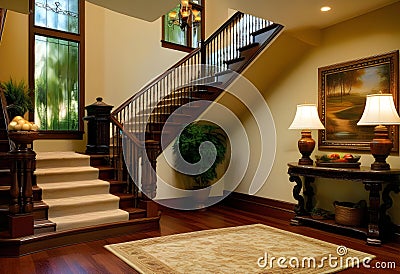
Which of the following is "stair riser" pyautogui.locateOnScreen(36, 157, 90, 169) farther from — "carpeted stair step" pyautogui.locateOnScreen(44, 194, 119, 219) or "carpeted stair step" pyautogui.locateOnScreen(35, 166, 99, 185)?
"carpeted stair step" pyautogui.locateOnScreen(44, 194, 119, 219)

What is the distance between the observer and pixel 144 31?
707cm

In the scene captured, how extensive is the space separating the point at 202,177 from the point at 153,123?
1.17 metres

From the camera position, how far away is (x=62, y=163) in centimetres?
486

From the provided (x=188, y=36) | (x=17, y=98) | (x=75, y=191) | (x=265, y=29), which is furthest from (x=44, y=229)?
(x=188, y=36)

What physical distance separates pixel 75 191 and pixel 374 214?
3.43m

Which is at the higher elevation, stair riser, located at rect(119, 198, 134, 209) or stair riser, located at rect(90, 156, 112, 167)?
stair riser, located at rect(90, 156, 112, 167)

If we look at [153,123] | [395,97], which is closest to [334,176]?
[395,97]

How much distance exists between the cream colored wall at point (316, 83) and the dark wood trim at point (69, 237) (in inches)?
82.6

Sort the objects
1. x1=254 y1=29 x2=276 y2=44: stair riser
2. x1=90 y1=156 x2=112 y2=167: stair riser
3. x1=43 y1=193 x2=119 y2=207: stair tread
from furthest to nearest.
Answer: x1=90 y1=156 x2=112 y2=167: stair riser, x1=254 y1=29 x2=276 y2=44: stair riser, x1=43 y1=193 x2=119 y2=207: stair tread

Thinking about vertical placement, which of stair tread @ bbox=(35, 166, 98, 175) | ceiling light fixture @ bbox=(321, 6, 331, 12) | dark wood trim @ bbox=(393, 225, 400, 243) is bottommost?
dark wood trim @ bbox=(393, 225, 400, 243)

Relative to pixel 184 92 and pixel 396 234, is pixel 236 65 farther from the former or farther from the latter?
pixel 396 234

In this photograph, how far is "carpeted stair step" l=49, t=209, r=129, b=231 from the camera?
3744mm

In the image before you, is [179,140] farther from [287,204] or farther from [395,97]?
[395,97]

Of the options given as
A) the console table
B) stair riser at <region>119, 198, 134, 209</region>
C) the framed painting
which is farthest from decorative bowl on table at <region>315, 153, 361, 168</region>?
stair riser at <region>119, 198, 134, 209</region>
